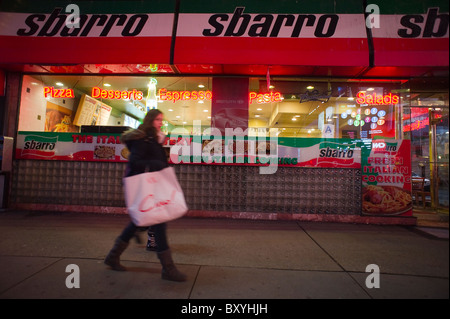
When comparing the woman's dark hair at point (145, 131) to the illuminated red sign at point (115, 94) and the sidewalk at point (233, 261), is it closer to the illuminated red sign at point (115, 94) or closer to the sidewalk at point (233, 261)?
the sidewalk at point (233, 261)

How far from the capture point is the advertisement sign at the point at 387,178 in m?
5.85

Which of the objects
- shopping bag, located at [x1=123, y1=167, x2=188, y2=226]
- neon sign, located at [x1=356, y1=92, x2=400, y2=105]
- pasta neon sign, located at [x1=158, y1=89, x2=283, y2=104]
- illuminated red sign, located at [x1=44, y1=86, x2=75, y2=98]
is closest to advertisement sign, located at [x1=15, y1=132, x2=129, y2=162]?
illuminated red sign, located at [x1=44, y1=86, x2=75, y2=98]

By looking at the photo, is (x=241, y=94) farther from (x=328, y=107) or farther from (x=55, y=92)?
(x=55, y=92)

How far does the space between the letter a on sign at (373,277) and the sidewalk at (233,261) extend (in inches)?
2.0

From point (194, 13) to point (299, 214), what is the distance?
5420 millimetres

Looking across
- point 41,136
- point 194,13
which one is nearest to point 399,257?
point 194,13

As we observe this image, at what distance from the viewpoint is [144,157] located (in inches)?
113

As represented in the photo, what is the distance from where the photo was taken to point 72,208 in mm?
6242

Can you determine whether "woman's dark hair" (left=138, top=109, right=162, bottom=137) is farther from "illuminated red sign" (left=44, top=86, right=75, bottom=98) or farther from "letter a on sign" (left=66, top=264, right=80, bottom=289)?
"illuminated red sign" (left=44, top=86, right=75, bottom=98)

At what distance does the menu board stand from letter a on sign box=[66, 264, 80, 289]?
6.58m

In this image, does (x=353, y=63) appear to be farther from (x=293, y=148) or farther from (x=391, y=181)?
(x=391, y=181)

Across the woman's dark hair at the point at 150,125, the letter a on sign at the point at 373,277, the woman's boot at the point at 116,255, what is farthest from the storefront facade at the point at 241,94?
the woman's boot at the point at 116,255

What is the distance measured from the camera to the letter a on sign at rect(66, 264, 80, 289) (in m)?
2.63
